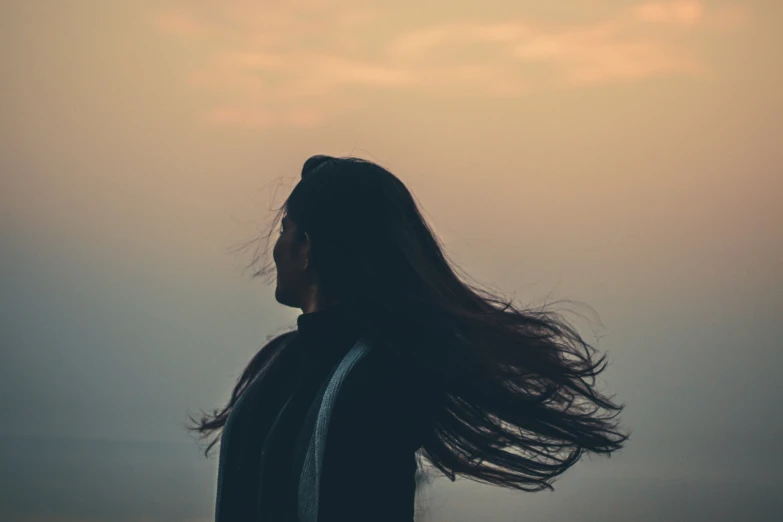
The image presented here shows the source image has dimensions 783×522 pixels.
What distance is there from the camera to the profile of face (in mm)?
943

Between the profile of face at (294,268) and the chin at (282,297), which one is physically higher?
the profile of face at (294,268)

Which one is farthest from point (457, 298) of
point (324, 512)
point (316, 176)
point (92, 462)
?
point (92, 462)

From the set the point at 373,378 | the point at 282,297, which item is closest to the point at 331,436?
the point at 373,378

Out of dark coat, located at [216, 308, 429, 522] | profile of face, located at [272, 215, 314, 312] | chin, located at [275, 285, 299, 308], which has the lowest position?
dark coat, located at [216, 308, 429, 522]

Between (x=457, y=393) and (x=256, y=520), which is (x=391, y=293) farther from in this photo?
(x=256, y=520)

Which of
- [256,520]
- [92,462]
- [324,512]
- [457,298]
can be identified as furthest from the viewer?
[92,462]

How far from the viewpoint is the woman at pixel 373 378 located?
81 cm

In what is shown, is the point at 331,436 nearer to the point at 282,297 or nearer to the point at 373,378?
the point at 373,378

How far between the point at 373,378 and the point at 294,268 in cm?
17

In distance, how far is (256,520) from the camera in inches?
35.0

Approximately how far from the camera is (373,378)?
842 mm

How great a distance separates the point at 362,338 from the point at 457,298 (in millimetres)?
149

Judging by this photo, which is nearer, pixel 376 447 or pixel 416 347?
pixel 376 447

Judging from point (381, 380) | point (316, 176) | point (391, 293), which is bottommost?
point (381, 380)
